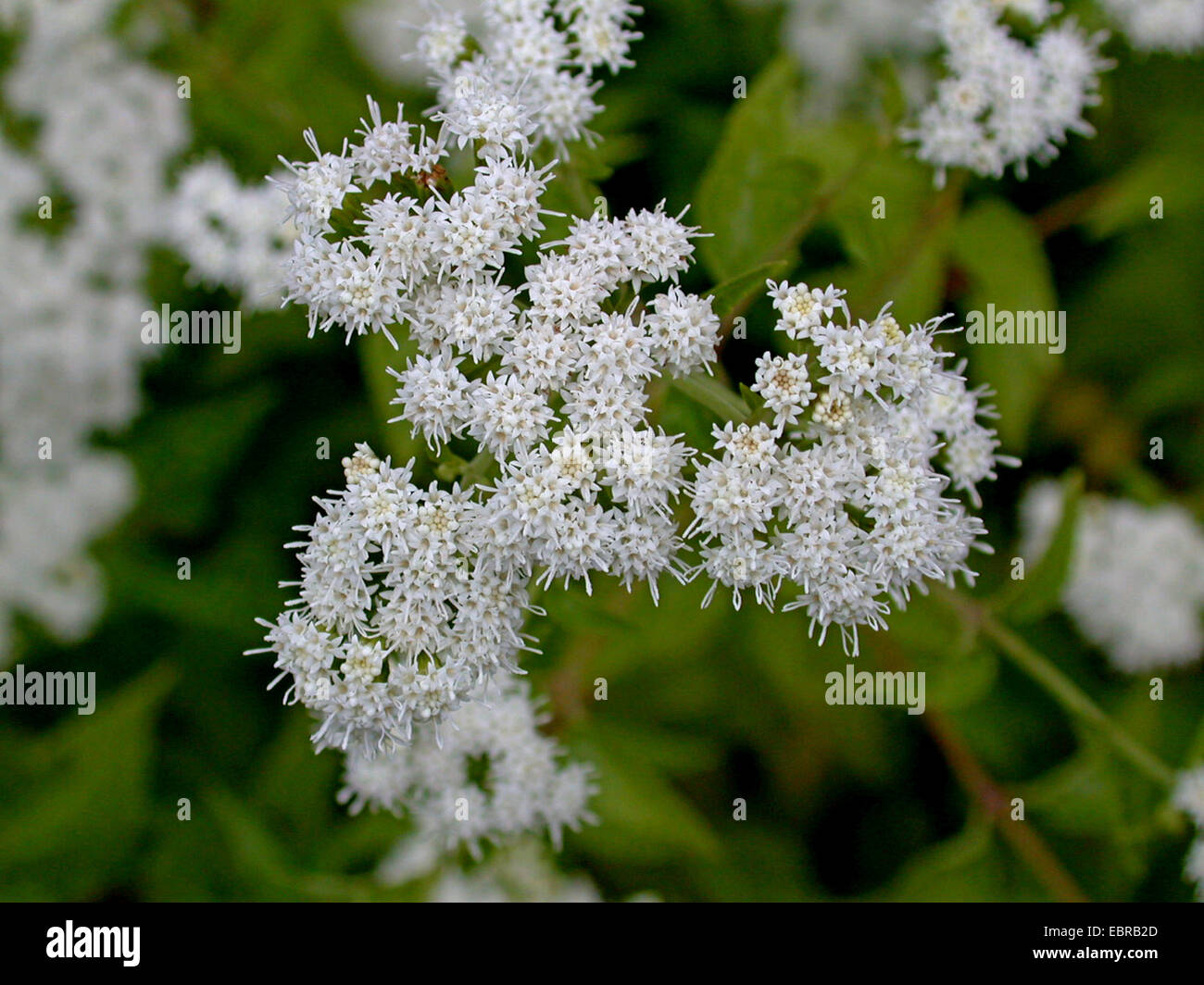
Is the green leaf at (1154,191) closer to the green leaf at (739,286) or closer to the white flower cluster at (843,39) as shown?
the white flower cluster at (843,39)

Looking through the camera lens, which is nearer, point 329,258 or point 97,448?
point 329,258

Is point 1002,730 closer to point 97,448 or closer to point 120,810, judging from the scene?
point 120,810

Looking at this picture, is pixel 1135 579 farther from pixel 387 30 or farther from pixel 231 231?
pixel 387 30

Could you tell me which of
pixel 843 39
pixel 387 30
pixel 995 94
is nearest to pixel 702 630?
pixel 995 94

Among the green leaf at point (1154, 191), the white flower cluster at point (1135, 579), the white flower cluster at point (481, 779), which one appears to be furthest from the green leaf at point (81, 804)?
the green leaf at point (1154, 191)

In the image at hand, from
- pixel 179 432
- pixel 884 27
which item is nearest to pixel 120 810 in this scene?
pixel 179 432

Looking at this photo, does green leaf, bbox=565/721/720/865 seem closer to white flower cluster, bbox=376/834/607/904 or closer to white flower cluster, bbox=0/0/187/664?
white flower cluster, bbox=376/834/607/904
